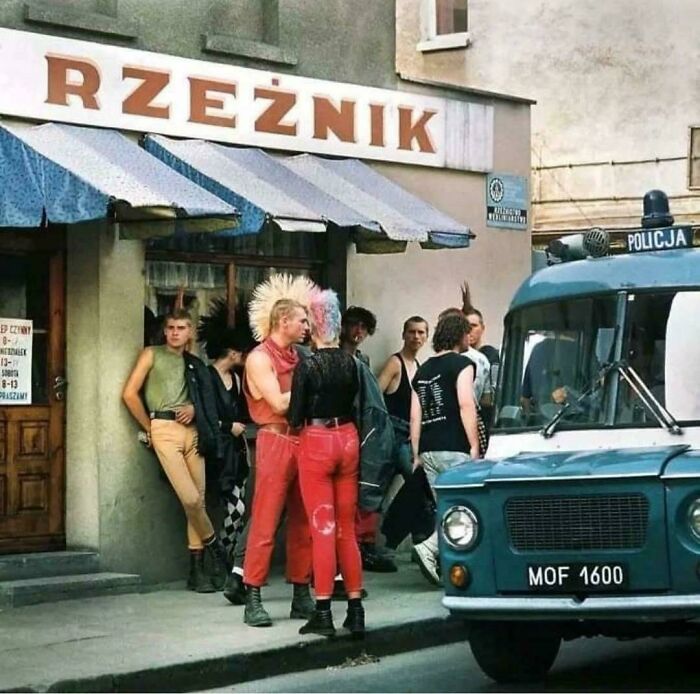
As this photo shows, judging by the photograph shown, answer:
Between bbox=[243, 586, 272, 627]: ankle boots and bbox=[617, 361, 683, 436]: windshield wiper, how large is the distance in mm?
2741

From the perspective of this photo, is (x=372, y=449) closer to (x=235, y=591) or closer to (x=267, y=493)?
(x=267, y=493)

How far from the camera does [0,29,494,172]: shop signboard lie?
11.8m

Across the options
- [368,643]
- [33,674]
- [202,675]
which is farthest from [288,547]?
[33,674]

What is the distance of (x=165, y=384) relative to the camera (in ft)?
40.5

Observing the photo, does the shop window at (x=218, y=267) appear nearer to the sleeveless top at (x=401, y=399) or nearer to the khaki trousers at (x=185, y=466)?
the khaki trousers at (x=185, y=466)

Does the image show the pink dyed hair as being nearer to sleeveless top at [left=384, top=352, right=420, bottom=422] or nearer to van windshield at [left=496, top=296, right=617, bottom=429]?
van windshield at [left=496, top=296, right=617, bottom=429]

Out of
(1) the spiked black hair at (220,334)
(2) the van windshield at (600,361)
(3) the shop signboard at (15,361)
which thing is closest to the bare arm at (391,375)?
(1) the spiked black hair at (220,334)

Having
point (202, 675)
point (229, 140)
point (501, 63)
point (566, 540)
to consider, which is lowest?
point (202, 675)

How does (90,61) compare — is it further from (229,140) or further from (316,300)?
(316,300)

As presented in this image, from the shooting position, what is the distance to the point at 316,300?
10.3 metres

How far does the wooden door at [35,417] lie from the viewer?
12078 mm

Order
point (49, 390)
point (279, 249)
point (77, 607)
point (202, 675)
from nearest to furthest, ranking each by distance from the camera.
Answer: point (202, 675) < point (77, 607) < point (49, 390) < point (279, 249)

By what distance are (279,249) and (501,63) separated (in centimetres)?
1323

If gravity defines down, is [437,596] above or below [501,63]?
below
